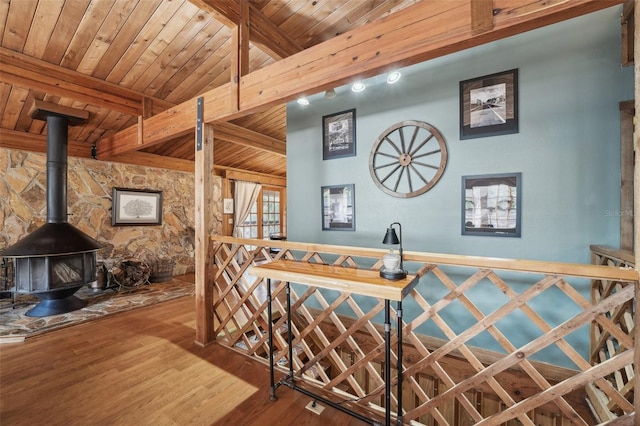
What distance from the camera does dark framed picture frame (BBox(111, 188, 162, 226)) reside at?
430 centimetres

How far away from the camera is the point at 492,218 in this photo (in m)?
2.23

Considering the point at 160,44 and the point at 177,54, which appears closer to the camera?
the point at 160,44

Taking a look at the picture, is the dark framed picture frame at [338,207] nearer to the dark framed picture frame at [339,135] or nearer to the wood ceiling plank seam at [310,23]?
the dark framed picture frame at [339,135]

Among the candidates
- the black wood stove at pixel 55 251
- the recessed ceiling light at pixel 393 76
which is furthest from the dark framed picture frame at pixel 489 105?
the black wood stove at pixel 55 251

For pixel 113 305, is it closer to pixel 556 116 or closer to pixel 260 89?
pixel 260 89

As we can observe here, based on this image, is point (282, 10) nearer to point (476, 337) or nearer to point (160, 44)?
point (160, 44)

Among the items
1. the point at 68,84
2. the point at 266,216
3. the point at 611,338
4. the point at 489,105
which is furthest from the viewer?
the point at 266,216

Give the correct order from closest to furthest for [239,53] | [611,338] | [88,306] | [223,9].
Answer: [611,338] < [223,9] < [239,53] < [88,306]

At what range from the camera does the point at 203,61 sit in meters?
2.86

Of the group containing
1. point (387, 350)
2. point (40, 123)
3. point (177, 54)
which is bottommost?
point (387, 350)

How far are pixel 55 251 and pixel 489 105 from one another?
463cm

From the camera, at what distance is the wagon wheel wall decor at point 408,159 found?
2.47 metres

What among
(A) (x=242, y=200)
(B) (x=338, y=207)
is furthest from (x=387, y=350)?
(A) (x=242, y=200)

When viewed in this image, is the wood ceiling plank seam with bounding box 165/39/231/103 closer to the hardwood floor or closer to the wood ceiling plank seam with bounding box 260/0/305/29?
the wood ceiling plank seam with bounding box 260/0/305/29
